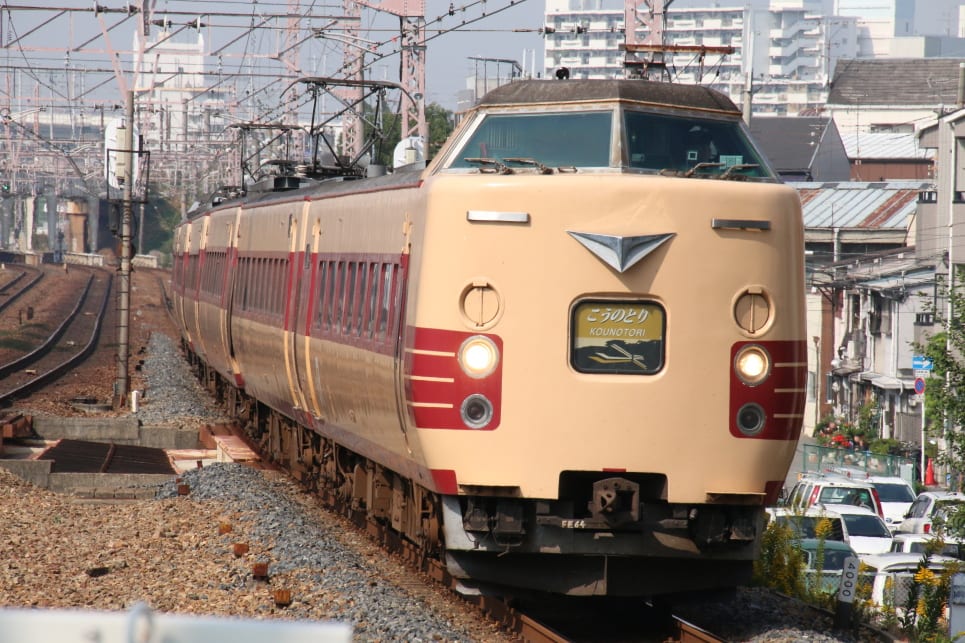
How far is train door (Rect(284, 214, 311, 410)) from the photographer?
13.0m

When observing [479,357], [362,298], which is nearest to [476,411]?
[479,357]

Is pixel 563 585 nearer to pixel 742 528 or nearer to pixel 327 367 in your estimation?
A: pixel 742 528

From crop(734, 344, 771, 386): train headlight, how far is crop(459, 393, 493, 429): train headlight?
4.51ft

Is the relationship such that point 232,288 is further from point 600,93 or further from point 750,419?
point 750,419

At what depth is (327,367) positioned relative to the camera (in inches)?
458

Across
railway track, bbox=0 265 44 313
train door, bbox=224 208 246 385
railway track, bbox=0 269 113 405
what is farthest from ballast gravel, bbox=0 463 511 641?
railway track, bbox=0 265 44 313

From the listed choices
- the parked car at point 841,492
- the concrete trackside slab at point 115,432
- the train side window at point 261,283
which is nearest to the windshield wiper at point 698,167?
the train side window at point 261,283

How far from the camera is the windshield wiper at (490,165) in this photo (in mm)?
8352

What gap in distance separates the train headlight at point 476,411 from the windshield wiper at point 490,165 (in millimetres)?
1270

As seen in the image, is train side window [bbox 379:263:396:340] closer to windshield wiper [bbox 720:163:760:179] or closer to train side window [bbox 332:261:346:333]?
train side window [bbox 332:261:346:333]

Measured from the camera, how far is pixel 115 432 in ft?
70.1

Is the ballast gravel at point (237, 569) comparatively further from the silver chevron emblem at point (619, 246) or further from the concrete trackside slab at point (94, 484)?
the silver chevron emblem at point (619, 246)

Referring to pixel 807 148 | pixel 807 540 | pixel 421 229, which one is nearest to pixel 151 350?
pixel 807 540

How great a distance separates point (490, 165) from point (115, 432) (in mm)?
14095
